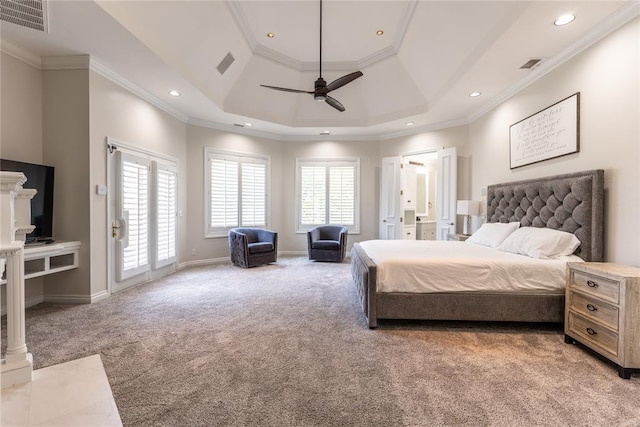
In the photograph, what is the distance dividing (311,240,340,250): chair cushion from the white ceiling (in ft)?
8.29

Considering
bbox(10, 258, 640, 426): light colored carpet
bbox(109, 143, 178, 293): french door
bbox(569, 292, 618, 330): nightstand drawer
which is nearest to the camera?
bbox(10, 258, 640, 426): light colored carpet

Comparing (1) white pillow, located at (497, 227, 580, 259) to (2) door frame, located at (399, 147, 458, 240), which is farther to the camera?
(2) door frame, located at (399, 147, 458, 240)

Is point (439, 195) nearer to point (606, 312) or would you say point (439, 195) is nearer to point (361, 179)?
point (361, 179)

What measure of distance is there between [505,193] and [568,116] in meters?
1.30

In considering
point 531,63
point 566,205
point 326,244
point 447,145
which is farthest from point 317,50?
point 566,205

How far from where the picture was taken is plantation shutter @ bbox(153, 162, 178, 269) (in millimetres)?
4777

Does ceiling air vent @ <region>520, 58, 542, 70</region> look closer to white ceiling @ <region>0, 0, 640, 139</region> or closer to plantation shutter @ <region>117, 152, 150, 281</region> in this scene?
white ceiling @ <region>0, 0, 640, 139</region>

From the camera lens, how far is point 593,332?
2287mm

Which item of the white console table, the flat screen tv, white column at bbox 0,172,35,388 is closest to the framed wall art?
white column at bbox 0,172,35,388

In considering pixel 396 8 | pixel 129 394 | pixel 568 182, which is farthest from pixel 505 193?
pixel 129 394

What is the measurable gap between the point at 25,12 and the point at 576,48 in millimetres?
5398

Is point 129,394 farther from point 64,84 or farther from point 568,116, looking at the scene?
point 568,116

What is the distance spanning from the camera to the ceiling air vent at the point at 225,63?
445 cm

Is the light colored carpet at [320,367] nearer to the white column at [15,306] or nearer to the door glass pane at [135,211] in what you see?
the white column at [15,306]
